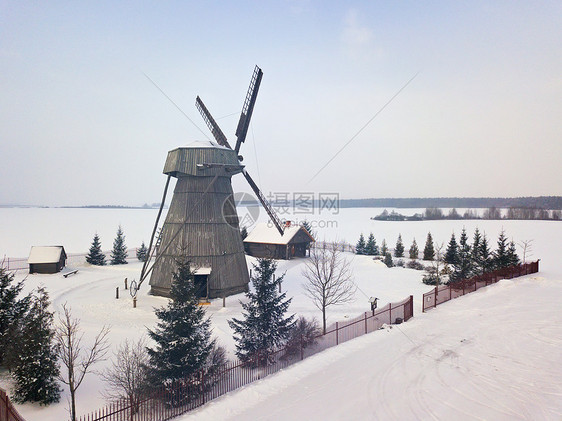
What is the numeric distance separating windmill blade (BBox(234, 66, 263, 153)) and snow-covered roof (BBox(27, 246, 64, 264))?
20423 mm

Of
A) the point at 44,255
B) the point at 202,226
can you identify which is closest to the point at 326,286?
the point at 202,226

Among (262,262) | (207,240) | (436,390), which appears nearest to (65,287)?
(207,240)

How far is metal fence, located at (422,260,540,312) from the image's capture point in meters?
19.0

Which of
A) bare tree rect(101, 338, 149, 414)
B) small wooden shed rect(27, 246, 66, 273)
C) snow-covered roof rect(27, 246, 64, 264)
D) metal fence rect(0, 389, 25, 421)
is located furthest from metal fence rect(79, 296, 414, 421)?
snow-covered roof rect(27, 246, 64, 264)

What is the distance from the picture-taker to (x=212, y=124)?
85.5 ft

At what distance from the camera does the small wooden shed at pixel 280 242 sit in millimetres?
37562

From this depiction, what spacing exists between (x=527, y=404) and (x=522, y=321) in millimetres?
8201

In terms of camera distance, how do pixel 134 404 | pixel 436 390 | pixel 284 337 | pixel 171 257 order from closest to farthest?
pixel 134 404
pixel 436 390
pixel 284 337
pixel 171 257

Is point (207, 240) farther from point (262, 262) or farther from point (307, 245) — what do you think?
point (307, 245)

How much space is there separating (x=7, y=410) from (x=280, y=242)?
30.8 metres

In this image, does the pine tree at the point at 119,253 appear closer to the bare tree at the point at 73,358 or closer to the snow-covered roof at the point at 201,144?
the snow-covered roof at the point at 201,144

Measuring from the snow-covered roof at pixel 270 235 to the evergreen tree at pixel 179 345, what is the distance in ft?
86.7

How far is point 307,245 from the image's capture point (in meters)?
40.2

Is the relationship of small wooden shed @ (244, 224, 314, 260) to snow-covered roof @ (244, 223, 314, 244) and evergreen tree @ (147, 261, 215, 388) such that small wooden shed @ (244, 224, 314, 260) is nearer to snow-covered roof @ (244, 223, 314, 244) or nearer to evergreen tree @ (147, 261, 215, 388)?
snow-covered roof @ (244, 223, 314, 244)
